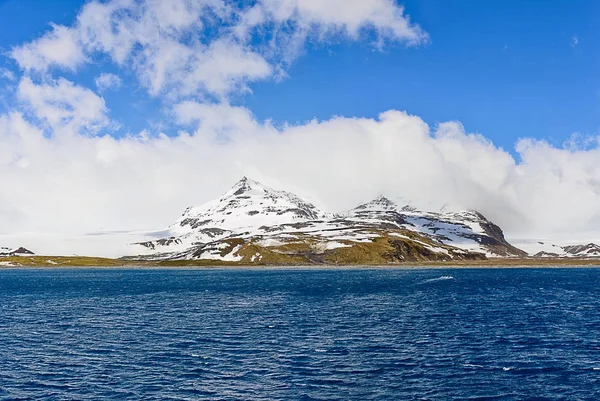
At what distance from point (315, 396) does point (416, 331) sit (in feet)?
108

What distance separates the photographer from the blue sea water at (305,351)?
150ft

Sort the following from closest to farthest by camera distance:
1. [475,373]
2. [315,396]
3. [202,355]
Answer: [315,396]
[475,373]
[202,355]

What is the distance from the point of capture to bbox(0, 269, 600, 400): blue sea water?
4566 cm

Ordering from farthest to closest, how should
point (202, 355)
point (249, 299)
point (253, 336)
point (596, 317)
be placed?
point (249, 299) → point (596, 317) → point (253, 336) → point (202, 355)

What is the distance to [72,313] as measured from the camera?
97062 mm

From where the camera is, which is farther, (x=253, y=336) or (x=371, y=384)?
(x=253, y=336)

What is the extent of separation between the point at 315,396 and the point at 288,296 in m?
82.8

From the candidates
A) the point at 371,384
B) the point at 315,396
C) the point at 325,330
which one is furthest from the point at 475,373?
the point at 325,330

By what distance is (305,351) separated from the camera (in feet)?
198

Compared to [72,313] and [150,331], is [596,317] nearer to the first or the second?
[150,331]

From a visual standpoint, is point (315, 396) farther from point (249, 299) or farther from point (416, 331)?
point (249, 299)

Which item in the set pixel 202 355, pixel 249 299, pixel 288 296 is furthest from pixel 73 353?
pixel 288 296

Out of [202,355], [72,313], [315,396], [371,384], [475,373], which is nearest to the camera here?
[315,396]

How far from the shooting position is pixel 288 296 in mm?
126000
